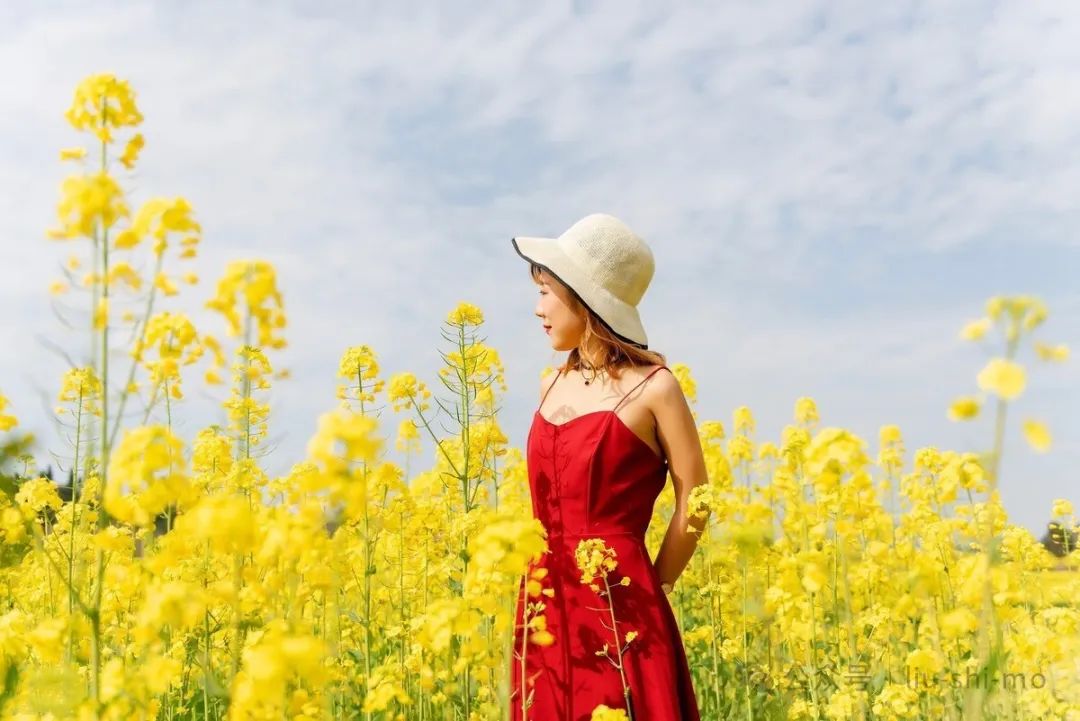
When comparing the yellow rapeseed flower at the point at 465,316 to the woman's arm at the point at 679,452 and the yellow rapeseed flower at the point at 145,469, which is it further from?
the yellow rapeseed flower at the point at 145,469

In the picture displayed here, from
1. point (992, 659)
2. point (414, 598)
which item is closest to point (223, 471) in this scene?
point (414, 598)

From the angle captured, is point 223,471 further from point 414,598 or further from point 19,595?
point 19,595

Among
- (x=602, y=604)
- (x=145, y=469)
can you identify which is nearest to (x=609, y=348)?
(x=602, y=604)

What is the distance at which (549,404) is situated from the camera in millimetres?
3109

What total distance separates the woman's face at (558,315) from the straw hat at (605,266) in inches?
1.8

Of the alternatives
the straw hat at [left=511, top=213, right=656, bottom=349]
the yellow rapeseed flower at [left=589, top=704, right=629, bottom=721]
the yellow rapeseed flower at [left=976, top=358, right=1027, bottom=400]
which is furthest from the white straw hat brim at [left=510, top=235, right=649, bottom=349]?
the yellow rapeseed flower at [left=976, top=358, right=1027, bottom=400]

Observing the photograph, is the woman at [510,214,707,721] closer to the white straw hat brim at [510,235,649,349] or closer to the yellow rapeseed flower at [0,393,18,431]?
the white straw hat brim at [510,235,649,349]

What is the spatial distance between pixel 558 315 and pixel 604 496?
0.60 meters

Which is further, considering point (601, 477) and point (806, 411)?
point (806, 411)

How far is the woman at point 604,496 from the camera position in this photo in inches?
105

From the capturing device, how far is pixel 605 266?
2969 millimetres

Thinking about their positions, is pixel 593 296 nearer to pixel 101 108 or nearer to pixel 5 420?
pixel 101 108

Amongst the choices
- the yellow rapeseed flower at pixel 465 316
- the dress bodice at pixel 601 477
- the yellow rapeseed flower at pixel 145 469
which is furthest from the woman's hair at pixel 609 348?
the yellow rapeseed flower at pixel 145 469

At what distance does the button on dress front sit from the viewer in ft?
8.77
